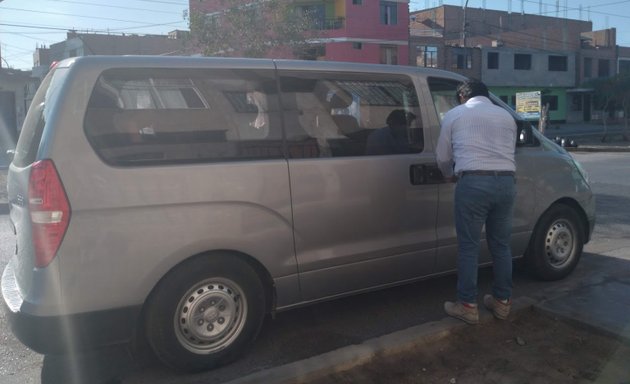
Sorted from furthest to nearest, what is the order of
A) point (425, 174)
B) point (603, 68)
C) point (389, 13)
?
point (603, 68), point (389, 13), point (425, 174)

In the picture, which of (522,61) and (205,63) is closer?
(205,63)

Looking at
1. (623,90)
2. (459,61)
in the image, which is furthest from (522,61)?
(623,90)

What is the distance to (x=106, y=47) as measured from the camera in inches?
2147

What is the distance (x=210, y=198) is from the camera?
3602 mm

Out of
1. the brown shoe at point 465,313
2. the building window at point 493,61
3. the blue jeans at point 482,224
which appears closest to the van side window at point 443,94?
the blue jeans at point 482,224

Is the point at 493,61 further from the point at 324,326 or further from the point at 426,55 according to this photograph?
the point at 324,326

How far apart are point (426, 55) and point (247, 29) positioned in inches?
1319

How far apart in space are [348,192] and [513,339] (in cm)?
159

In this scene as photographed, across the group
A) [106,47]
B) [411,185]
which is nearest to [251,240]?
[411,185]

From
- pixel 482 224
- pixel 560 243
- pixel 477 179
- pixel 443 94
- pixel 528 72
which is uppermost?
pixel 528 72

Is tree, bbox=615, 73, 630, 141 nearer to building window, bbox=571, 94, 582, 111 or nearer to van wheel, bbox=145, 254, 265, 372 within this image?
building window, bbox=571, 94, 582, 111

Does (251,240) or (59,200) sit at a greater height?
(59,200)

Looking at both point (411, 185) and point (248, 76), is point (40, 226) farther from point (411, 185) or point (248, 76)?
point (411, 185)

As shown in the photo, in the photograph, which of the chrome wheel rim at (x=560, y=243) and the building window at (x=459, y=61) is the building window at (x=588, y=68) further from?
the chrome wheel rim at (x=560, y=243)
